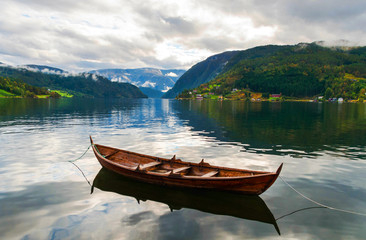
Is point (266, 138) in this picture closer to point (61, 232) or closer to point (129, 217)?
point (129, 217)

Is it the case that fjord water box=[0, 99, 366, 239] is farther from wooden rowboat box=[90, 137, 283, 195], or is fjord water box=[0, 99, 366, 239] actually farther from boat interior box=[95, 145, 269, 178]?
boat interior box=[95, 145, 269, 178]

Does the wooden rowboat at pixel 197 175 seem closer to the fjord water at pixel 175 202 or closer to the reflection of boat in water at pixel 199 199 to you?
the reflection of boat in water at pixel 199 199

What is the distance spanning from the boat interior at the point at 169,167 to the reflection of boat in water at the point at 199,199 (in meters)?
1.40

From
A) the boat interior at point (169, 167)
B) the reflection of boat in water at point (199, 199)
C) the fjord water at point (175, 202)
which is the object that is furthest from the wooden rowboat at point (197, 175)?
the fjord water at point (175, 202)

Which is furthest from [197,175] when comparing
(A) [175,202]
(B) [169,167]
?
(A) [175,202]

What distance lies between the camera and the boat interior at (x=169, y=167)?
17.0 m

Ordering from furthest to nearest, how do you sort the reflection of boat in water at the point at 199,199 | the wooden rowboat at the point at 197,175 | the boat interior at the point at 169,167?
1. the boat interior at the point at 169,167
2. the wooden rowboat at the point at 197,175
3. the reflection of boat in water at the point at 199,199

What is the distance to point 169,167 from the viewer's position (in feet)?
65.9

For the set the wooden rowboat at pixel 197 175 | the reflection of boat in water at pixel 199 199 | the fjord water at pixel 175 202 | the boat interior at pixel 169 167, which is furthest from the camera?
the boat interior at pixel 169 167

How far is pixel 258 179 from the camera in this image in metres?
14.9

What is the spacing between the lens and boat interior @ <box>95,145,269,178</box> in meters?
17.0

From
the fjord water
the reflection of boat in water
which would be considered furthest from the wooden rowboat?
the fjord water

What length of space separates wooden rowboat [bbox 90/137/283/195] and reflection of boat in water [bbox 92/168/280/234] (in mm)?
770

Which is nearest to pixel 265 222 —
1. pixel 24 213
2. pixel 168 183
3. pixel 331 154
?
pixel 168 183
